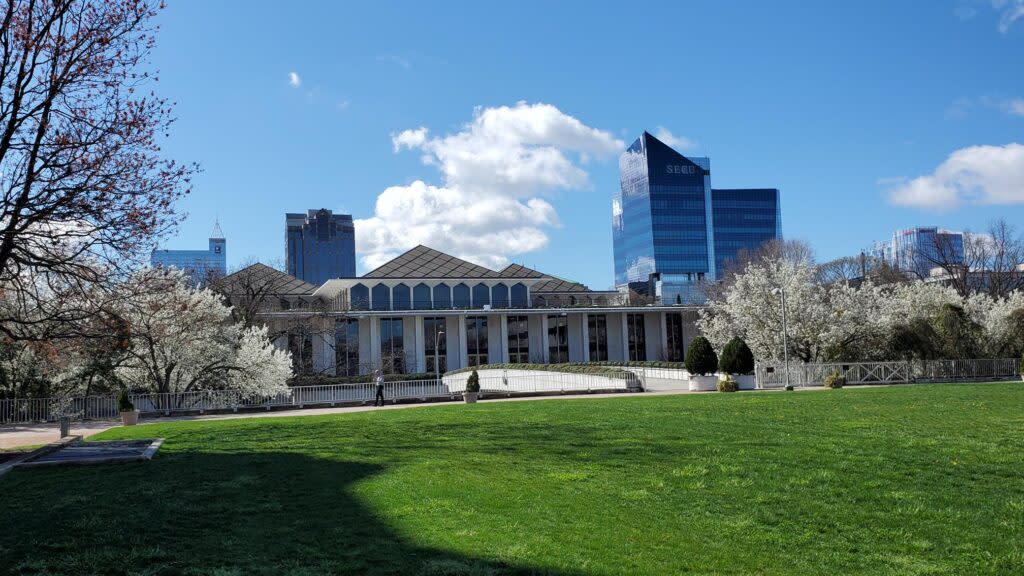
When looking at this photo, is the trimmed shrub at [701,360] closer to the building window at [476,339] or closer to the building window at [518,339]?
the building window at [476,339]

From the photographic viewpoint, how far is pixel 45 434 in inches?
849

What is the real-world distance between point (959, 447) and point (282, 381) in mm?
29005

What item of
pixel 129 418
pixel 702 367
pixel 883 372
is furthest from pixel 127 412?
pixel 883 372

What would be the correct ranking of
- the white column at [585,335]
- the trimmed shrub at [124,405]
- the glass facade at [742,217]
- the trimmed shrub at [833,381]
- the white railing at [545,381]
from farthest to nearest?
the glass facade at [742,217], the white column at [585,335], the white railing at [545,381], the trimmed shrub at [833,381], the trimmed shrub at [124,405]

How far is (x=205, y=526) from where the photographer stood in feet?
26.3

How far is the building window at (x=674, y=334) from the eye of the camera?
71375mm

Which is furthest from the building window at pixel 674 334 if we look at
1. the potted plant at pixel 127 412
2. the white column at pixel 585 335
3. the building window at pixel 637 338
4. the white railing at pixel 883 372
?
the potted plant at pixel 127 412

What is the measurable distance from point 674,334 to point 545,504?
2523 inches

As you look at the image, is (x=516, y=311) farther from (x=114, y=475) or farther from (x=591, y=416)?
(x=114, y=475)

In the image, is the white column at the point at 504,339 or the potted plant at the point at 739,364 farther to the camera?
the white column at the point at 504,339

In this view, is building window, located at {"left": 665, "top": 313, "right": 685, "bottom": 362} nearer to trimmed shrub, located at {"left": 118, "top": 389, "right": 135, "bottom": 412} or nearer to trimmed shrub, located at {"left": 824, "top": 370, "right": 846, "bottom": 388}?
trimmed shrub, located at {"left": 824, "top": 370, "right": 846, "bottom": 388}

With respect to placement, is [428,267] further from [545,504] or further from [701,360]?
[545,504]

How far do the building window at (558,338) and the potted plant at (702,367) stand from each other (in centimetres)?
3358

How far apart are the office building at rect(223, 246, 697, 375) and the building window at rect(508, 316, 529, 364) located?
91 millimetres
